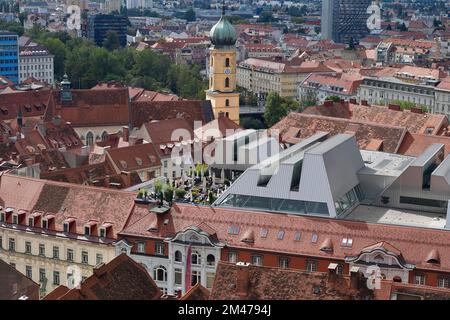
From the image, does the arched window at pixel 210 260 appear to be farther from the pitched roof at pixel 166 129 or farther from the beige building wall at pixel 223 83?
the beige building wall at pixel 223 83

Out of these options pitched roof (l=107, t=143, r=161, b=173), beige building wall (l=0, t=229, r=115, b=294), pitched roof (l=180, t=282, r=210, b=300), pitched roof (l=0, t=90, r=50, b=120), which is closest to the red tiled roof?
pitched roof (l=107, t=143, r=161, b=173)

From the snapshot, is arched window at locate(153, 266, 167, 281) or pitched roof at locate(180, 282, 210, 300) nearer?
pitched roof at locate(180, 282, 210, 300)

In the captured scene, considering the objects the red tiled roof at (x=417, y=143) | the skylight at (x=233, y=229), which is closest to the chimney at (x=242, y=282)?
the skylight at (x=233, y=229)

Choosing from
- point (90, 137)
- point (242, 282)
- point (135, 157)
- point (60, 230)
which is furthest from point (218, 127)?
point (242, 282)

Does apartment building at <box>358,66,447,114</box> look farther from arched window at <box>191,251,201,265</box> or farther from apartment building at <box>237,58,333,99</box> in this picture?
arched window at <box>191,251,201,265</box>
